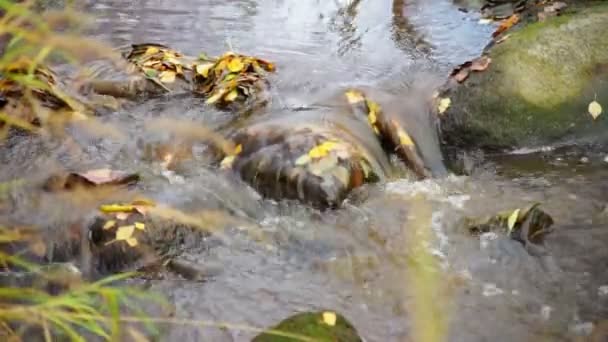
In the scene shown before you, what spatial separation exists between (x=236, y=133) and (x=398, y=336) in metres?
2.08

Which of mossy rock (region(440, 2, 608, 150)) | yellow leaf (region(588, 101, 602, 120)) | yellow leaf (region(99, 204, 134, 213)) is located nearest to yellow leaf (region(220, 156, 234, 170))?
yellow leaf (region(99, 204, 134, 213))

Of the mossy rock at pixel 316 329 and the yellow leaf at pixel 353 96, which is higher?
the mossy rock at pixel 316 329

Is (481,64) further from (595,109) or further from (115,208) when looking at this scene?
(115,208)

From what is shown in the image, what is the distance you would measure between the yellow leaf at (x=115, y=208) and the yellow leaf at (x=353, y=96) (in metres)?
1.98

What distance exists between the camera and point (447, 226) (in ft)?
13.1

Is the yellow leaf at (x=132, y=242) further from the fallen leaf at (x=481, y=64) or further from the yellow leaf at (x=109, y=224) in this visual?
the fallen leaf at (x=481, y=64)

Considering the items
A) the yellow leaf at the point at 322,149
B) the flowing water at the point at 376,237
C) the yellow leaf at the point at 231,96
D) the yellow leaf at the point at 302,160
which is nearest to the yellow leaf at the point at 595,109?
the flowing water at the point at 376,237

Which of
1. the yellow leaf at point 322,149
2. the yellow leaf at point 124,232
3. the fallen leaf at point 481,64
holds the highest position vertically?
the fallen leaf at point 481,64

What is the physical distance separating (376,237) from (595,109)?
6.51 ft

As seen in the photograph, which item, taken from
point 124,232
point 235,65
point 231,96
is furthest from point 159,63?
point 124,232

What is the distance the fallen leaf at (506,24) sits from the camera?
6412 mm

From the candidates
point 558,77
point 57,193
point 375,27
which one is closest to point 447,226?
point 558,77

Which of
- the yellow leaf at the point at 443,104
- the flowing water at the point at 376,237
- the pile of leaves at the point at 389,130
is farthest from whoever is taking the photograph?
the yellow leaf at the point at 443,104

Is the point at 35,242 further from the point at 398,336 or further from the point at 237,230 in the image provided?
the point at 398,336
